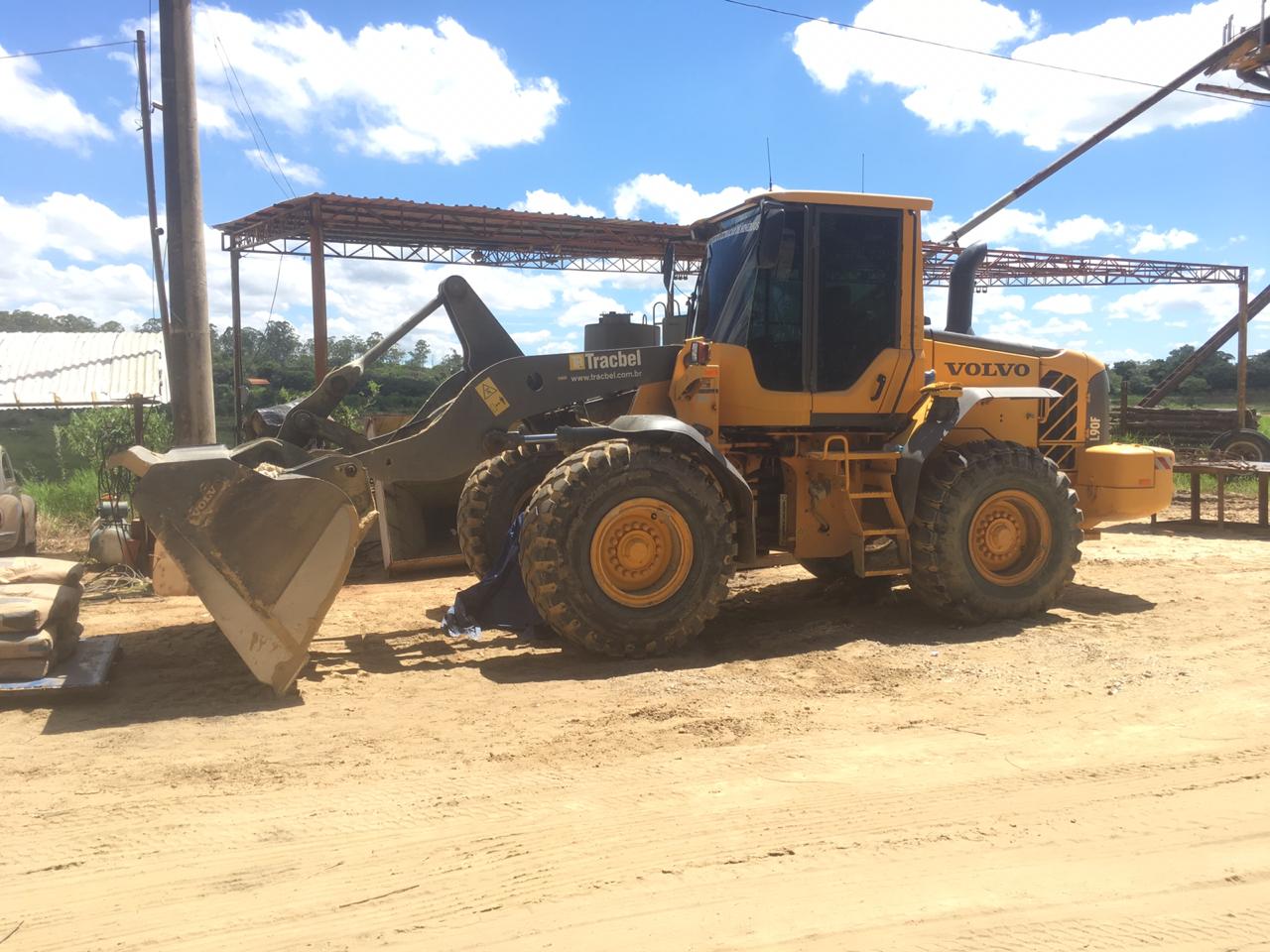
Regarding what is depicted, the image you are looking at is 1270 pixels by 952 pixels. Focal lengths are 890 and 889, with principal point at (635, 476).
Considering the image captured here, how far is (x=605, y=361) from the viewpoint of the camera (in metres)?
6.38

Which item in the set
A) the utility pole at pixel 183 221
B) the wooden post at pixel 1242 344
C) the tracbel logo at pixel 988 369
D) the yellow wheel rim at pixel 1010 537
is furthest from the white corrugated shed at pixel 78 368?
the wooden post at pixel 1242 344

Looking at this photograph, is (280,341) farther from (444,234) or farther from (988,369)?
(988,369)

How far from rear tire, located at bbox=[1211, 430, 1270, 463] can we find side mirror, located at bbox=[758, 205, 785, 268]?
14.1 m

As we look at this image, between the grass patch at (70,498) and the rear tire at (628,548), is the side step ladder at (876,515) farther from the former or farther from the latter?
the grass patch at (70,498)

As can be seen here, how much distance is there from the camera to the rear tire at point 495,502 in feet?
23.1

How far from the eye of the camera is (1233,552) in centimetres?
988

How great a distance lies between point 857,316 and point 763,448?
3.87 feet

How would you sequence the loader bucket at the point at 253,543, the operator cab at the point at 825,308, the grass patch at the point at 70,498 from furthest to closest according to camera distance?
the grass patch at the point at 70,498, the operator cab at the point at 825,308, the loader bucket at the point at 253,543

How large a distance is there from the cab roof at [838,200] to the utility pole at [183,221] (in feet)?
17.4

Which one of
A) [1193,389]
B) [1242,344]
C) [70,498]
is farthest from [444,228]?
[1193,389]

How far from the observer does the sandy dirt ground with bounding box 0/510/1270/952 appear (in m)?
2.72

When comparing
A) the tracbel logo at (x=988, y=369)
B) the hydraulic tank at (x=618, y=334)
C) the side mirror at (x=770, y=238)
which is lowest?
the tracbel logo at (x=988, y=369)

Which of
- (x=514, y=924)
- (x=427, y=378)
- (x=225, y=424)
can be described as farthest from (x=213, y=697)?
(x=427, y=378)

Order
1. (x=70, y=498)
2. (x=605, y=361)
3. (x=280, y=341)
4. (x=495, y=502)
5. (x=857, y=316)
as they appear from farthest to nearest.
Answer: (x=280, y=341)
(x=70, y=498)
(x=495, y=502)
(x=857, y=316)
(x=605, y=361)
